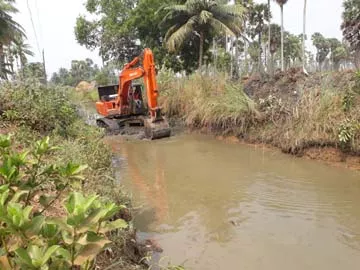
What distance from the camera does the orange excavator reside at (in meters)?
13.0

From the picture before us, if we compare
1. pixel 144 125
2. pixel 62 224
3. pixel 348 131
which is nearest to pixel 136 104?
pixel 144 125

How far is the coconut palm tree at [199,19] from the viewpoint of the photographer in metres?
19.0

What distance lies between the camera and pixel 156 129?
13.1m

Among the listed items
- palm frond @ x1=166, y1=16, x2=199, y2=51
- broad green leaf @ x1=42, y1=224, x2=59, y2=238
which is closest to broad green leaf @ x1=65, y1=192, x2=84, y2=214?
broad green leaf @ x1=42, y1=224, x2=59, y2=238

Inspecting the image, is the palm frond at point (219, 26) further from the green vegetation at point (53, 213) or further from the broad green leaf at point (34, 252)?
the broad green leaf at point (34, 252)

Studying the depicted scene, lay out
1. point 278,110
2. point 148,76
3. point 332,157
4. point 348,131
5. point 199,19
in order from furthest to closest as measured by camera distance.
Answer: point 199,19
point 148,76
point 278,110
point 332,157
point 348,131

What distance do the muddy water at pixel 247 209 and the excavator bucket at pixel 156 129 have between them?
2138 millimetres

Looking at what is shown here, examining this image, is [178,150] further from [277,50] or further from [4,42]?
[277,50]

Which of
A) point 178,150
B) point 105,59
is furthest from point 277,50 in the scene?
point 178,150

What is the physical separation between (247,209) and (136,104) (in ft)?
29.9

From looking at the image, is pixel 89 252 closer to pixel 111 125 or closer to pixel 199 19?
pixel 111 125

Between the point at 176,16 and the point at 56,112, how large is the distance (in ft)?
40.0

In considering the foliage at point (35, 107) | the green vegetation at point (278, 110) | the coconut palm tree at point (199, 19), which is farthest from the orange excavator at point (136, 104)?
the coconut palm tree at point (199, 19)

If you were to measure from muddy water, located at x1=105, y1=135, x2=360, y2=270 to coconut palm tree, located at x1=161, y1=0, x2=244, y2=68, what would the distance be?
9465 millimetres
